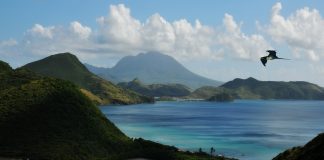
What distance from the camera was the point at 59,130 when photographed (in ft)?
430

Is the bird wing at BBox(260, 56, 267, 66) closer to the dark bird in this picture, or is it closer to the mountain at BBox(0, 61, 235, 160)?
the dark bird

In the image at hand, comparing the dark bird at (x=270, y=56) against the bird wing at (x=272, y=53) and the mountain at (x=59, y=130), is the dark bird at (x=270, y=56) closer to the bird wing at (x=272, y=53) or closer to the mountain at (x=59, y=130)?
the bird wing at (x=272, y=53)

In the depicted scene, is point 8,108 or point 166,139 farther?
point 166,139

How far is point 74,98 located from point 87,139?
23767mm

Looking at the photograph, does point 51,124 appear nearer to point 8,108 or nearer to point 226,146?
point 8,108

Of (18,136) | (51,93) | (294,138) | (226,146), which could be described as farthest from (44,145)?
(294,138)

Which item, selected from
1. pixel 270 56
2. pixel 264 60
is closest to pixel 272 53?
pixel 270 56

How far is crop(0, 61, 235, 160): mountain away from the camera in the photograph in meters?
119

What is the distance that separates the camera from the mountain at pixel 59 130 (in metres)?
119

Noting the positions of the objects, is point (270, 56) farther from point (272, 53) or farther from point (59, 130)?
point (59, 130)

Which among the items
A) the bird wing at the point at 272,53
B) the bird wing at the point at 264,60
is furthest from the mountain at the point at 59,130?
the bird wing at the point at 264,60

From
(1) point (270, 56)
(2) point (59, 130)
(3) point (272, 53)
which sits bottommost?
(2) point (59, 130)

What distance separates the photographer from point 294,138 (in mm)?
198875

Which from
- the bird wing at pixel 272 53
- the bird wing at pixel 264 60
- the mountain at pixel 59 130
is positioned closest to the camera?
the bird wing at pixel 264 60
